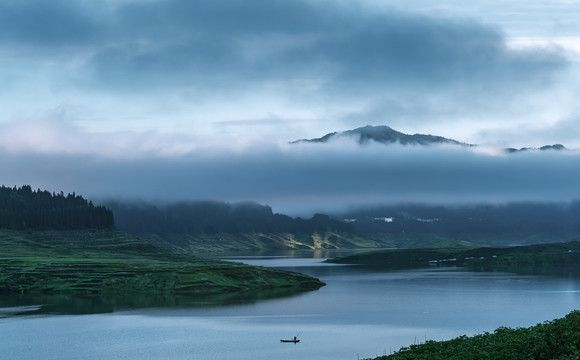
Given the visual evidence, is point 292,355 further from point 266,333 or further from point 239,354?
point 266,333

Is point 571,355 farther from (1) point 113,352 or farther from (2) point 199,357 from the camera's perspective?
(1) point 113,352

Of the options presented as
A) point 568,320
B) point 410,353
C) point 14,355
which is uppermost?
point 568,320

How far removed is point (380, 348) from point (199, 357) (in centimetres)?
4536

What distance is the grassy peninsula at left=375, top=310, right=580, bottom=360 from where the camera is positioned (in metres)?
91.4

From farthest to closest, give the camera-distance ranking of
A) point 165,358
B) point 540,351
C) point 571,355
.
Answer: point 165,358, point 540,351, point 571,355

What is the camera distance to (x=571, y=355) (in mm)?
82438

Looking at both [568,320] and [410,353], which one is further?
[410,353]

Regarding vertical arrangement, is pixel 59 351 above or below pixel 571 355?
below

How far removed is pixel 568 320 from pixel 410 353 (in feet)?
85.0

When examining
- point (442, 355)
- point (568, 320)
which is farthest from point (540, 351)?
point (442, 355)

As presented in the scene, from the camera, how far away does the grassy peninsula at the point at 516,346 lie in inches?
3600

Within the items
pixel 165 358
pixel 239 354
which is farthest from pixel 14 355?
pixel 239 354

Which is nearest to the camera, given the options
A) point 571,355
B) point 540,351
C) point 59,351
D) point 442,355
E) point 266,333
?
point 571,355

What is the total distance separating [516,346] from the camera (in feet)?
333
